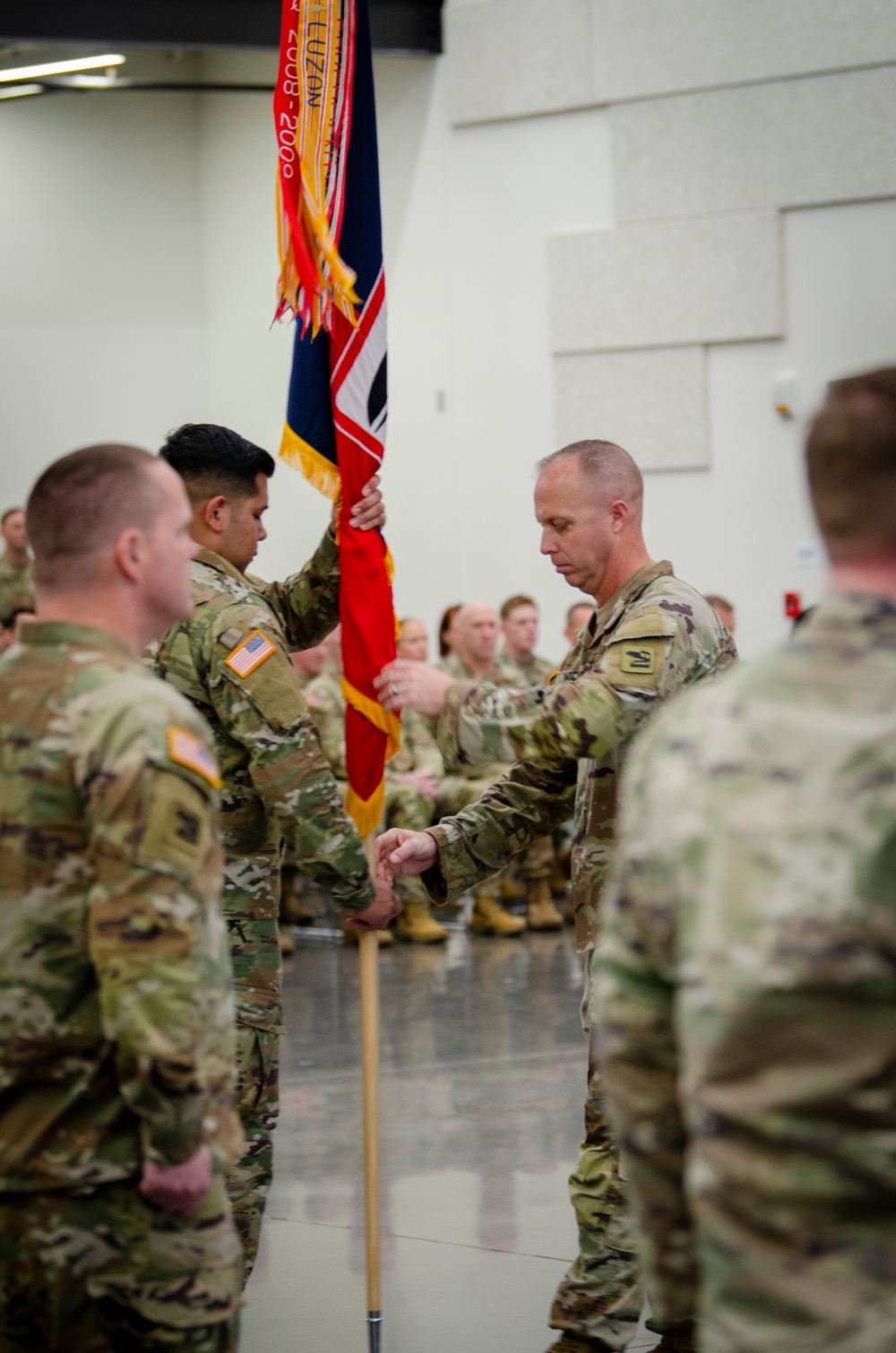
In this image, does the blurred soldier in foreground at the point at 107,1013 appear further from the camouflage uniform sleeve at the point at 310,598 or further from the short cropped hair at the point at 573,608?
the short cropped hair at the point at 573,608

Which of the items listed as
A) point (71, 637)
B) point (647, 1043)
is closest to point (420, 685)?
point (71, 637)

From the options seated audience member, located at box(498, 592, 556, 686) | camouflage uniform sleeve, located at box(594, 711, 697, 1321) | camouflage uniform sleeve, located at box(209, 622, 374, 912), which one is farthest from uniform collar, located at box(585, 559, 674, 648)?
seated audience member, located at box(498, 592, 556, 686)

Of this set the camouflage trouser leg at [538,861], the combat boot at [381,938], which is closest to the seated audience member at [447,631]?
the camouflage trouser leg at [538,861]

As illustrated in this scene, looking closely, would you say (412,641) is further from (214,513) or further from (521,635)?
(214,513)

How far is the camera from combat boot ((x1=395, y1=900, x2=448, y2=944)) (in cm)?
795

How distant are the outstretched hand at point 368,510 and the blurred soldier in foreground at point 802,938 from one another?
213cm

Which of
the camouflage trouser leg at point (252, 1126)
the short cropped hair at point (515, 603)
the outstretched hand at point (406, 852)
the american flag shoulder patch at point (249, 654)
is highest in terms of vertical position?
the american flag shoulder patch at point (249, 654)

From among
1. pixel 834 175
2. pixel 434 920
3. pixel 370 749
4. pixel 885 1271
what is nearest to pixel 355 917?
pixel 370 749

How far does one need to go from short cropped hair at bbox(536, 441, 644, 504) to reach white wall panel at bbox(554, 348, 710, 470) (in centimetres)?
634

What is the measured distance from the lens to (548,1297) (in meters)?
3.49

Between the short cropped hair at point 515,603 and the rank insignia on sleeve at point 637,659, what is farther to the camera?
the short cropped hair at point 515,603

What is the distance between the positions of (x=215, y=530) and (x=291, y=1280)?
1.77m

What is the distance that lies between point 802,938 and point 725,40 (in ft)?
29.7

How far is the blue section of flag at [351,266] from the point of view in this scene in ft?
12.1
